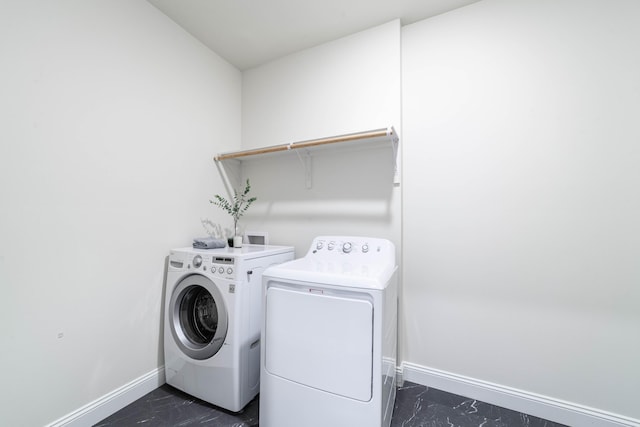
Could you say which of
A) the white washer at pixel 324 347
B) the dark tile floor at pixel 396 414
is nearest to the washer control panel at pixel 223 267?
the white washer at pixel 324 347

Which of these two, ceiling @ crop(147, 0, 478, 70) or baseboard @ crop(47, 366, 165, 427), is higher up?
ceiling @ crop(147, 0, 478, 70)

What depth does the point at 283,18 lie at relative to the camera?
6.01ft

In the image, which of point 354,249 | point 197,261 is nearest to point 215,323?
point 197,261

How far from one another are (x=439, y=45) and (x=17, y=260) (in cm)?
276

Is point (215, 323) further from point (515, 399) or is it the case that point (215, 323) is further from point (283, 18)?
point (283, 18)

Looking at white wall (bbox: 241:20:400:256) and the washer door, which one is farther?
white wall (bbox: 241:20:400:256)

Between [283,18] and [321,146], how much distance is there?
0.97 meters

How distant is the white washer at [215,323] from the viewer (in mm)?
1453

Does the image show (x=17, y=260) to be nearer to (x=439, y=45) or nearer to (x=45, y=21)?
(x=45, y=21)

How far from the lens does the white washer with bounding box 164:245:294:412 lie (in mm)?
1453

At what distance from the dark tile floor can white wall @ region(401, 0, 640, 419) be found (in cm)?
17

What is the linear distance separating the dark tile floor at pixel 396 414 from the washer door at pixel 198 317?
30 cm

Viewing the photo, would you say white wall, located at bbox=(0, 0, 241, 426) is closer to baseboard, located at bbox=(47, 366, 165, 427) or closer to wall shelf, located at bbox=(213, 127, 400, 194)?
baseboard, located at bbox=(47, 366, 165, 427)

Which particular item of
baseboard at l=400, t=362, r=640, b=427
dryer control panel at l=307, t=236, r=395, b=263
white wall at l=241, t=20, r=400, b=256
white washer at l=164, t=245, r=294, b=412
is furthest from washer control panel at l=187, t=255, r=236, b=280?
baseboard at l=400, t=362, r=640, b=427
